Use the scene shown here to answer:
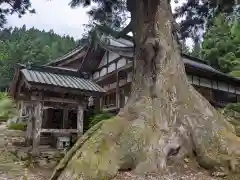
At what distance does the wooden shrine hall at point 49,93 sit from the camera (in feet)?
33.5

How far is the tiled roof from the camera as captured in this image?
1034cm

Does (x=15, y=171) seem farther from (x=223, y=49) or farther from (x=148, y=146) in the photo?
(x=223, y=49)

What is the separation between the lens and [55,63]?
20.8 m

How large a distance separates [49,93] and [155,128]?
20.0ft

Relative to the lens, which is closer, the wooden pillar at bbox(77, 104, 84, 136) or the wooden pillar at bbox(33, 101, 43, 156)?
the wooden pillar at bbox(33, 101, 43, 156)

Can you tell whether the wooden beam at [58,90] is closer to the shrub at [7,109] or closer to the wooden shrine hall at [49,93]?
the wooden shrine hall at [49,93]

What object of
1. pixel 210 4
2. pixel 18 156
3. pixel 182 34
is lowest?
pixel 18 156

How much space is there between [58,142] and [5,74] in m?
→ 29.7

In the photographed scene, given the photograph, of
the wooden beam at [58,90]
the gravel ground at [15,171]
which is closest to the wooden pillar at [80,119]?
the wooden beam at [58,90]

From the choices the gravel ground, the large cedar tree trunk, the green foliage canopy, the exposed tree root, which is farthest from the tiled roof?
the green foliage canopy

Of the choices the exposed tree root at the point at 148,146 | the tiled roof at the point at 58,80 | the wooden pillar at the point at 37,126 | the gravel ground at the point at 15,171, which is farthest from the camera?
the tiled roof at the point at 58,80

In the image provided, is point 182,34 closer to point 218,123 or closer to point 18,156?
point 218,123

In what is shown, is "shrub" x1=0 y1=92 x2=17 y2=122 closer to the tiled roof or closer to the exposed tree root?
the tiled roof

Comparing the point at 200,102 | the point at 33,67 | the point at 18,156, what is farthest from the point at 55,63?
the point at 200,102
